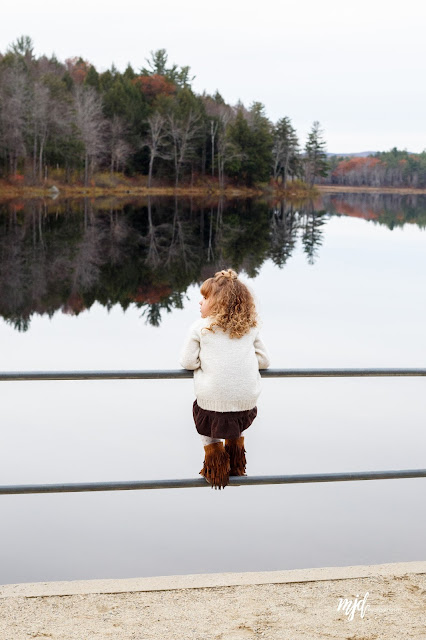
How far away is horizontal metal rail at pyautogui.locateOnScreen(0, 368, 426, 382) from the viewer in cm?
338

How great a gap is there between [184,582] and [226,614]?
34 cm

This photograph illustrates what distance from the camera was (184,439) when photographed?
1093cm

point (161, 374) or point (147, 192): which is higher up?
point (147, 192)

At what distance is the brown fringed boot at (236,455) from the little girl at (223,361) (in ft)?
0.19

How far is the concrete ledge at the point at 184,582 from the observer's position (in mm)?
3707

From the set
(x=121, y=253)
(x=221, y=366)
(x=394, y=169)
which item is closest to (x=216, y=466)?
(x=221, y=366)

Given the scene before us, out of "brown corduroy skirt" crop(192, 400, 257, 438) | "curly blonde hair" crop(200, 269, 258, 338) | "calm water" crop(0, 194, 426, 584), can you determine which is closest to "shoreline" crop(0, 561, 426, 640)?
"brown corduroy skirt" crop(192, 400, 257, 438)

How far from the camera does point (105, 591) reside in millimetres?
3707

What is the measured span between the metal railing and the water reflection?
64.0 ft

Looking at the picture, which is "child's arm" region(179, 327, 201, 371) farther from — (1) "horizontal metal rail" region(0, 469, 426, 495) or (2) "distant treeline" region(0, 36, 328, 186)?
(2) "distant treeline" region(0, 36, 328, 186)

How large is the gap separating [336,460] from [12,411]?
4.73 metres

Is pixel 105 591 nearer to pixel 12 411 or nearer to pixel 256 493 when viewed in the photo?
pixel 256 493

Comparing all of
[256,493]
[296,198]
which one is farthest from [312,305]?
[296,198]

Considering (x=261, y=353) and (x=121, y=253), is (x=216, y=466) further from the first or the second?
(x=121, y=253)
